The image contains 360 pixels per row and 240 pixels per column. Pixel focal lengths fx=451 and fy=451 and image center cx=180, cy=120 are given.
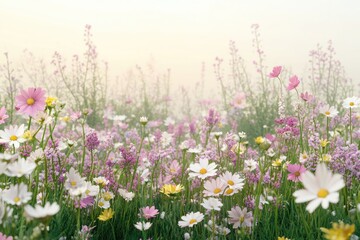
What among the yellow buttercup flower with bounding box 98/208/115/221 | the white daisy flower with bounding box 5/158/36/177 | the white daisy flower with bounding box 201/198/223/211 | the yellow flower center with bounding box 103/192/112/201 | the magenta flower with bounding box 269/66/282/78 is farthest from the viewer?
the magenta flower with bounding box 269/66/282/78

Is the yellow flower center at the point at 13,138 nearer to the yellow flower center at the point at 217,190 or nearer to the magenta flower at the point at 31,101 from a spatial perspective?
the magenta flower at the point at 31,101

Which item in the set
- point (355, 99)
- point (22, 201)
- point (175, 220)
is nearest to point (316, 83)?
point (355, 99)

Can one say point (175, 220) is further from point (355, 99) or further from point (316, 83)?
point (316, 83)

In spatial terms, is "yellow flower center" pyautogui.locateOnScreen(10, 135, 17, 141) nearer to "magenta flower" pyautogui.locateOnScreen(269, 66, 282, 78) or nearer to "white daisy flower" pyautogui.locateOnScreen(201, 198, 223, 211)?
"white daisy flower" pyautogui.locateOnScreen(201, 198, 223, 211)

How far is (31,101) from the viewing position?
2143 mm

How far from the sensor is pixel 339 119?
4.07m

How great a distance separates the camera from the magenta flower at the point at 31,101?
213 centimetres

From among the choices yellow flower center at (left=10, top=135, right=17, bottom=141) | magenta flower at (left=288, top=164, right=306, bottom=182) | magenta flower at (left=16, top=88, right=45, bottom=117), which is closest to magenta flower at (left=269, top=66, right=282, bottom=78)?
magenta flower at (left=288, top=164, right=306, bottom=182)

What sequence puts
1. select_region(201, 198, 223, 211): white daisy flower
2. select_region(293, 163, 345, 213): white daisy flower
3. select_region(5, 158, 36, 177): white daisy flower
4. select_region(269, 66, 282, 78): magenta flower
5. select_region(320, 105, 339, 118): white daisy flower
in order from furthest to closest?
1. select_region(320, 105, 339, 118): white daisy flower
2. select_region(269, 66, 282, 78): magenta flower
3. select_region(201, 198, 223, 211): white daisy flower
4. select_region(5, 158, 36, 177): white daisy flower
5. select_region(293, 163, 345, 213): white daisy flower

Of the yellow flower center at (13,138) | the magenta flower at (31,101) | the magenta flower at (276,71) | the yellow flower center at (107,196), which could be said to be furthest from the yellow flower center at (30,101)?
the magenta flower at (276,71)

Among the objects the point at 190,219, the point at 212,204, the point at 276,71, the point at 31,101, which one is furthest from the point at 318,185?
the point at 276,71

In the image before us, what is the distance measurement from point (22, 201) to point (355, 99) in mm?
2355

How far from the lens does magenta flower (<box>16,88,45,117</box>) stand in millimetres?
2127

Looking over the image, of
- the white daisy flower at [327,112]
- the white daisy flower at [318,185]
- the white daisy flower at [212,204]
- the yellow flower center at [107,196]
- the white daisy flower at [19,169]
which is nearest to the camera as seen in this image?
the white daisy flower at [318,185]
